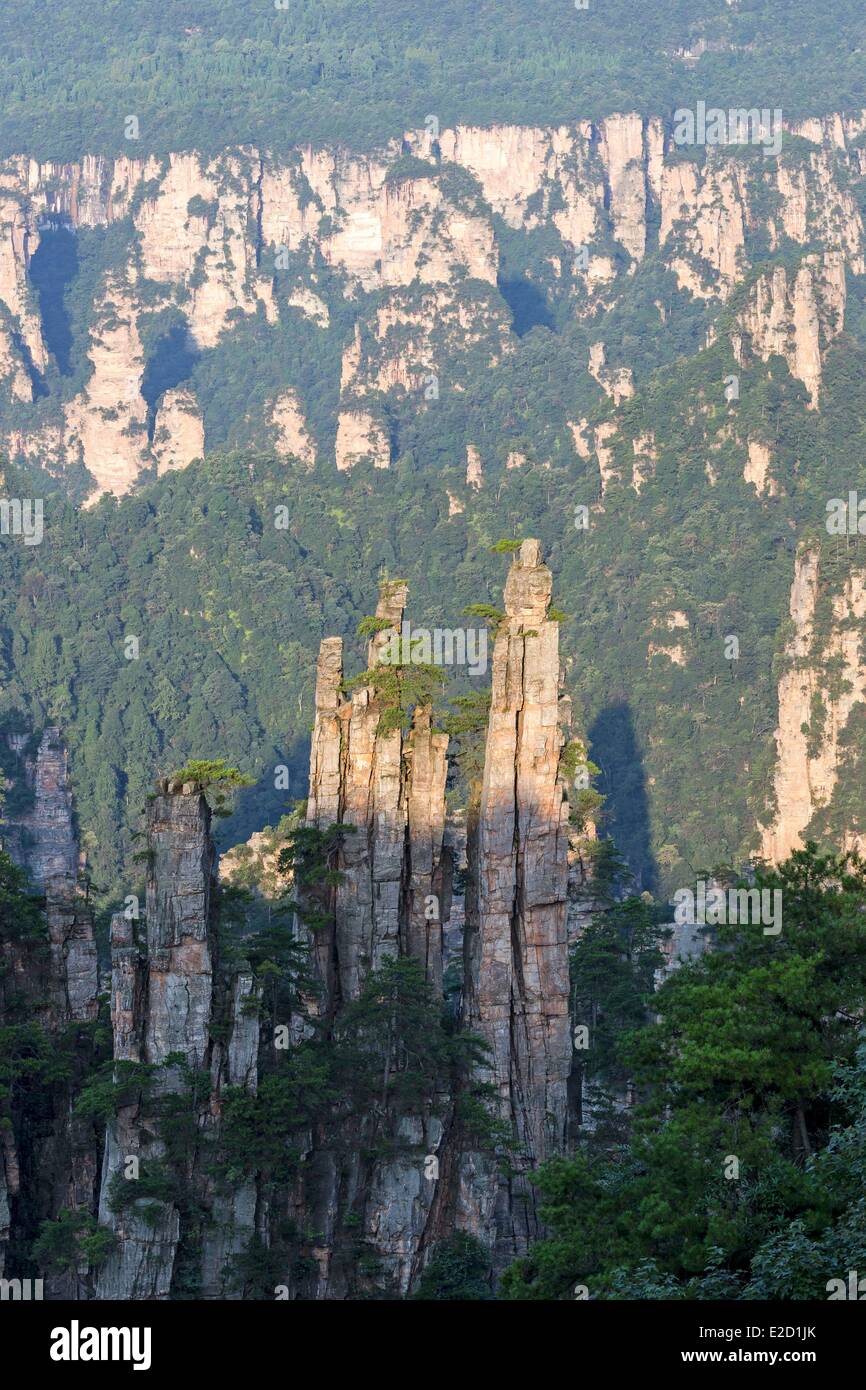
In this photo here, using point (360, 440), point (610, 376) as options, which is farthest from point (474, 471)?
point (360, 440)

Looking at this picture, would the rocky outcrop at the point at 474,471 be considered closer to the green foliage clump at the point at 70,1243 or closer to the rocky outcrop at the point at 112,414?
the rocky outcrop at the point at 112,414

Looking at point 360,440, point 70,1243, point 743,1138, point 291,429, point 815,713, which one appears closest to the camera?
point 743,1138

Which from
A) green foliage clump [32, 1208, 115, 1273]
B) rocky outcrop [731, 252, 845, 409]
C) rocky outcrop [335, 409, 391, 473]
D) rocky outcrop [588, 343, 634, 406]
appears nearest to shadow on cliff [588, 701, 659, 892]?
rocky outcrop [731, 252, 845, 409]

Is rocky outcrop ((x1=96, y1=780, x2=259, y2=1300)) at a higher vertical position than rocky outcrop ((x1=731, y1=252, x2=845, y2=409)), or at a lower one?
lower

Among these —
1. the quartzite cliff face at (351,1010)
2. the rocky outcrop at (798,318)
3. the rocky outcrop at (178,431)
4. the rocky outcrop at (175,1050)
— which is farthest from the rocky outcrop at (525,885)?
the rocky outcrop at (178,431)

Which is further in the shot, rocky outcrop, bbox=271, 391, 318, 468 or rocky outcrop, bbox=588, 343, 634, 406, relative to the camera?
rocky outcrop, bbox=271, 391, 318, 468

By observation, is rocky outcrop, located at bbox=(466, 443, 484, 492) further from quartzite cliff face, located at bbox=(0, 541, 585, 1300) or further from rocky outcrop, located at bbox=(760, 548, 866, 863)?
quartzite cliff face, located at bbox=(0, 541, 585, 1300)

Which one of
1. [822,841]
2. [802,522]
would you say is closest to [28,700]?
[802,522]

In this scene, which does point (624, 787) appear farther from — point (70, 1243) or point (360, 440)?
point (70, 1243)

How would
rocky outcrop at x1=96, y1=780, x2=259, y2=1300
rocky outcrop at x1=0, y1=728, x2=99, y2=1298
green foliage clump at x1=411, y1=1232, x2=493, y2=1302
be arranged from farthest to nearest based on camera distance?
green foliage clump at x1=411, y1=1232, x2=493, y2=1302, rocky outcrop at x1=0, y1=728, x2=99, y2=1298, rocky outcrop at x1=96, y1=780, x2=259, y2=1300

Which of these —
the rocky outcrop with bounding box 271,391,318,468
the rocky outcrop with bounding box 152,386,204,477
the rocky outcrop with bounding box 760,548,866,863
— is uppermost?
the rocky outcrop with bounding box 271,391,318,468
